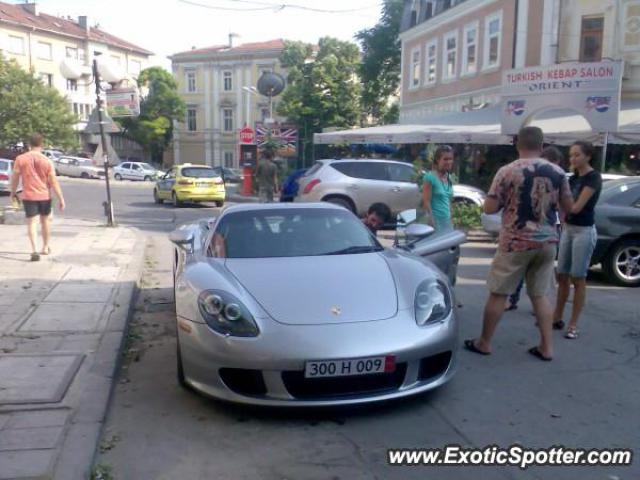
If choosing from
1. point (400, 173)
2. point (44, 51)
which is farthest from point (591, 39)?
point (44, 51)

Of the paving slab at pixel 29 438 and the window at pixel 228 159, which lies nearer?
the paving slab at pixel 29 438

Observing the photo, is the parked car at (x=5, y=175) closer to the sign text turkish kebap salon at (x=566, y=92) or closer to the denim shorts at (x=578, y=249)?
the sign text turkish kebap salon at (x=566, y=92)

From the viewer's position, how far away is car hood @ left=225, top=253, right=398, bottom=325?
155 inches

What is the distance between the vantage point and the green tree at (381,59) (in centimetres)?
4116

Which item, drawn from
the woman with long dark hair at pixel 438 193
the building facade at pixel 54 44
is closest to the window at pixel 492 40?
the woman with long dark hair at pixel 438 193

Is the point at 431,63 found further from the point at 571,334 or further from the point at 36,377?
the point at 36,377

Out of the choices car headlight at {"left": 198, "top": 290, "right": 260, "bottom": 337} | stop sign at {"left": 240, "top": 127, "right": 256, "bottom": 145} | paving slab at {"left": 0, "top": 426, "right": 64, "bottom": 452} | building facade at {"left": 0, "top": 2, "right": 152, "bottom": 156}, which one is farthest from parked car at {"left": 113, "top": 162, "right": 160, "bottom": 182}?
paving slab at {"left": 0, "top": 426, "right": 64, "bottom": 452}

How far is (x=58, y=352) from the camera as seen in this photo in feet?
16.7

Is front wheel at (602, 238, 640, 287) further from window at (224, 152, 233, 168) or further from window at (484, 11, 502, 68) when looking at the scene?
window at (224, 152, 233, 168)

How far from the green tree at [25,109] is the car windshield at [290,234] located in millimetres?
42564

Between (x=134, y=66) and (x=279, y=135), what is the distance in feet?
158

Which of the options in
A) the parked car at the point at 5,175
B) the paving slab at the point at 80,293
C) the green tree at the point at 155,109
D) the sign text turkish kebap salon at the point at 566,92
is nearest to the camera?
the paving slab at the point at 80,293

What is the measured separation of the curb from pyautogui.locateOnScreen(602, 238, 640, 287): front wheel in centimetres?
595

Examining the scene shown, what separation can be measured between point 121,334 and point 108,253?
5104mm
